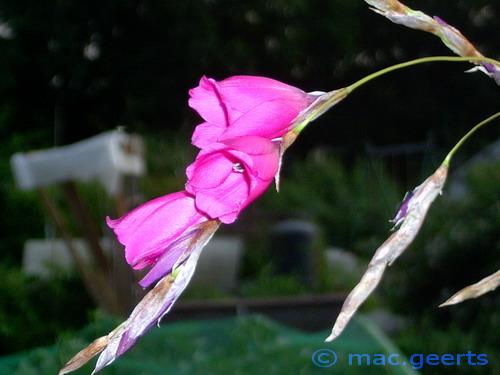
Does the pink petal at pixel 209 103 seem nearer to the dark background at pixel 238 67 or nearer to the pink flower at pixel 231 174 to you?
the pink flower at pixel 231 174

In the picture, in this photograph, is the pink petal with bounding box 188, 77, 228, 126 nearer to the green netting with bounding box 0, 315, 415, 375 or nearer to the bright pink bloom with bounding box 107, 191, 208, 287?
the bright pink bloom with bounding box 107, 191, 208, 287

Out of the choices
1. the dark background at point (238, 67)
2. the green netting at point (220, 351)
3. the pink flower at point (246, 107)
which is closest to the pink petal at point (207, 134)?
the pink flower at point (246, 107)

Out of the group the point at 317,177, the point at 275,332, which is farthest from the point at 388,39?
the point at 275,332

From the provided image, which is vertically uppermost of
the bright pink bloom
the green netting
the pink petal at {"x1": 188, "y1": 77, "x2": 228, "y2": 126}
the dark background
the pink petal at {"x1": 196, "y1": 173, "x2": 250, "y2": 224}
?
the pink petal at {"x1": 188, "y1": 77, "x2": 228, "y2": 126}

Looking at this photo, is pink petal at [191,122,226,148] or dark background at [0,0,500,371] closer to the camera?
pink petal at [191,122,226,148]

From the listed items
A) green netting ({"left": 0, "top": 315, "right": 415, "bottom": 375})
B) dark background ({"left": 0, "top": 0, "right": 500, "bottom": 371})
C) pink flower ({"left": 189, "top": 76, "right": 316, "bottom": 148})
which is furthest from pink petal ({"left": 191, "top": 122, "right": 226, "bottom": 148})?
dark background ({"left": 0, "top": 0, "right": 500, "bottom": 371})

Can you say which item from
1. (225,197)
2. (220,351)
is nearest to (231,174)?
(225,197)
